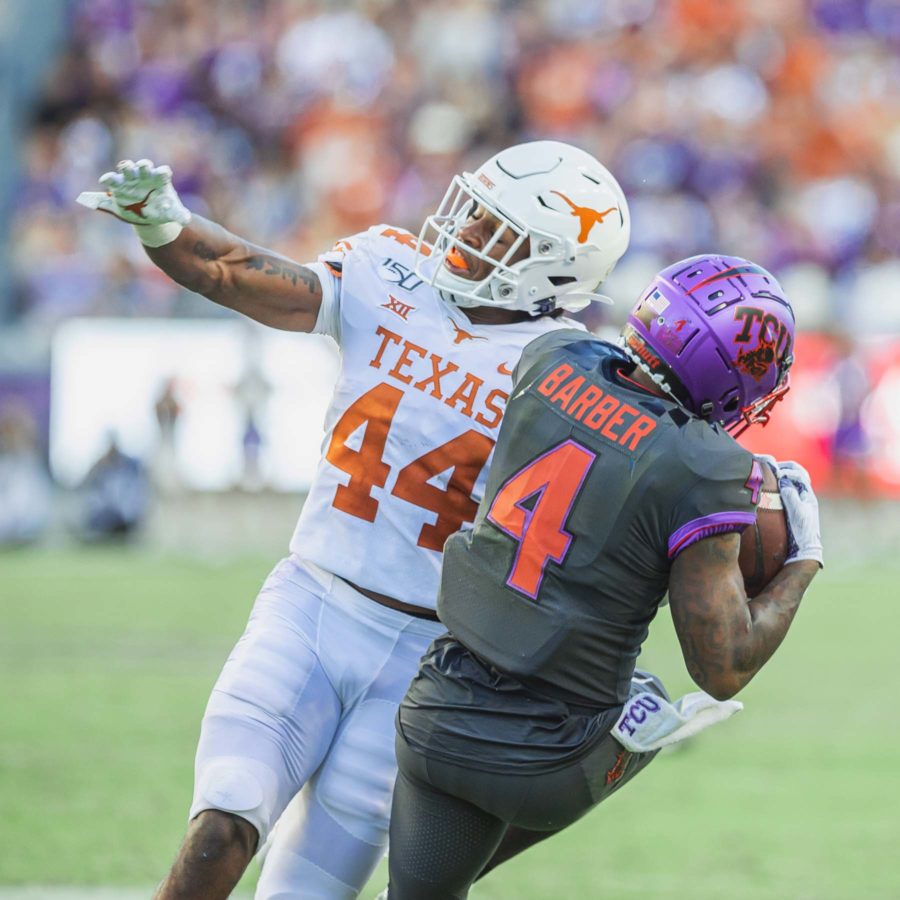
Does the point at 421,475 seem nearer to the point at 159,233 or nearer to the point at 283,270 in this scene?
the point at 283,270

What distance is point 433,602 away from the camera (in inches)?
145

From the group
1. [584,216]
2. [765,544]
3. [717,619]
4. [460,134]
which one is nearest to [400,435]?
[584,216]

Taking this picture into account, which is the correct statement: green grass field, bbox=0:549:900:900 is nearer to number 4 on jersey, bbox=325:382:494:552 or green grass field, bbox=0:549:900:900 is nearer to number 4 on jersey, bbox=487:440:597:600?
number 4 on jersey, bbox=325:382:494:552

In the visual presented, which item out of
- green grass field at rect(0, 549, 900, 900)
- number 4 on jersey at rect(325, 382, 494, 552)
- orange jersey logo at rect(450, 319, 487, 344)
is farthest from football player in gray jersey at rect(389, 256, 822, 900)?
green grass field at rect(0, 549, 900, 900)

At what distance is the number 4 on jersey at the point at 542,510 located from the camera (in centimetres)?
301

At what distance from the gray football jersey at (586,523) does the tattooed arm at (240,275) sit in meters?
0.79

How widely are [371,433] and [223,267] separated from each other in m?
0.51

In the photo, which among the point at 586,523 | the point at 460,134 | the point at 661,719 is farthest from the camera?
the point at 460,134

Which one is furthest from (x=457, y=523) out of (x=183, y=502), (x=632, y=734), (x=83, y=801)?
(x=183, y=502)

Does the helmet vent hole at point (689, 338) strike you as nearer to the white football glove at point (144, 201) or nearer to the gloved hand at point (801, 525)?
the gloved hand at point (801, 525)

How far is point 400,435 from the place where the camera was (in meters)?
3.67

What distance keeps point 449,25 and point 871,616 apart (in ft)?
28.1

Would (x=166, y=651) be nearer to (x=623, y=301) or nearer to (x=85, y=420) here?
(x=85, y=420)

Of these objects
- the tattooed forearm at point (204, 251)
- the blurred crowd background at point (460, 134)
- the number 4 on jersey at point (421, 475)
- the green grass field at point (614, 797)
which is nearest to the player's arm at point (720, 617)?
the number 4 on jersey at point (421, 475)
